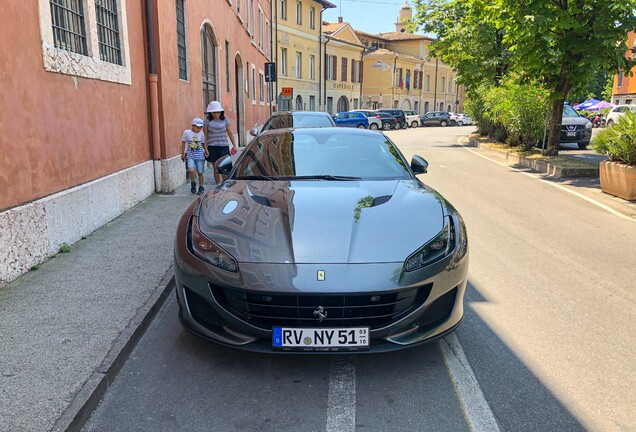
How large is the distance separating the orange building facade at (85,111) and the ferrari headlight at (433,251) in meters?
3.62

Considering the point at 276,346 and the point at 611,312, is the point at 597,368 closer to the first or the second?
the point at 611,312

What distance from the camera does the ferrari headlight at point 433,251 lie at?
306cm

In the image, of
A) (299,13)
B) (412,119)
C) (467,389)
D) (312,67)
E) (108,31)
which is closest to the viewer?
(467,389)

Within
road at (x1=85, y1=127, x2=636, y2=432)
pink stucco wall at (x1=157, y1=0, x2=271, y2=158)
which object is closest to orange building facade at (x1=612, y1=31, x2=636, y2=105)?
pink stucco wall at (x1=157, y1=0, x2=271, y2=158)

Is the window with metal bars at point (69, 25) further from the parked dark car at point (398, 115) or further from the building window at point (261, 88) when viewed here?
the parked dark car at point (398, 115)

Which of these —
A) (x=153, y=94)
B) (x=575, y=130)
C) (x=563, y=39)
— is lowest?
(x=575, y=130)

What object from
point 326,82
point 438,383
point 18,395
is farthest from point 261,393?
point 326,82

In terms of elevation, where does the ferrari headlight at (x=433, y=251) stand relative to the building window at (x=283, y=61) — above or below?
below

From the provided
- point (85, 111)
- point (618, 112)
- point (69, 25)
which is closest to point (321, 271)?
point (85, 111)

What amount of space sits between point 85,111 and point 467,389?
5.62 m

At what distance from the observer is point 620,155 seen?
922 cm

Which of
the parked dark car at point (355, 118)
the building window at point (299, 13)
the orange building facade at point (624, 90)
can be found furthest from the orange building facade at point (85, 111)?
the orange building facade at point (624, 90)

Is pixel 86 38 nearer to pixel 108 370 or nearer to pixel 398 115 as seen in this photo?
pixel 108 370

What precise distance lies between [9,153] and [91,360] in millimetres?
2519
